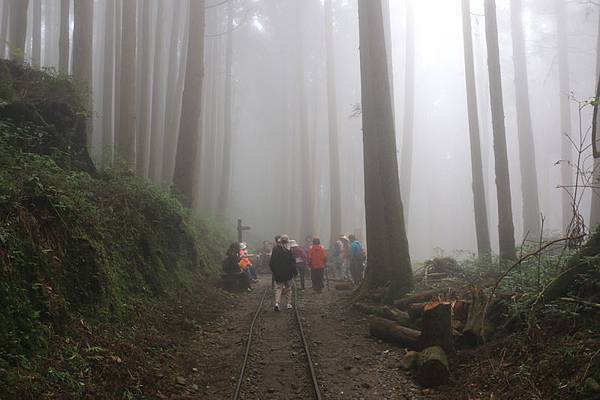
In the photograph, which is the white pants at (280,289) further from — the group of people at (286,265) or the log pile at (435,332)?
the log pile at (435,332)

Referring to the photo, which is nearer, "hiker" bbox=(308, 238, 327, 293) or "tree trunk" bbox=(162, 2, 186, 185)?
"hiker" bbox=(308, 238, 327, 293)

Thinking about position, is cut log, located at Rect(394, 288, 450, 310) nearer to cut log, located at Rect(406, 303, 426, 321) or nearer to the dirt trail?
cut log, located at Rect(406, 303, 426, 321)

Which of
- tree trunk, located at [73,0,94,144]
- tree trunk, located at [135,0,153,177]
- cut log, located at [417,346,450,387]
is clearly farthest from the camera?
tree trunk, located at [135,0,153,177]

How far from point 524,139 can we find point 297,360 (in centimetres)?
1902

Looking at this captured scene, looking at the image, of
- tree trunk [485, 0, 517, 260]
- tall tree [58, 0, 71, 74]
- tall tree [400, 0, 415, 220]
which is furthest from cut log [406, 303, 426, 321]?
tall tree [400, 0, 415, 220]

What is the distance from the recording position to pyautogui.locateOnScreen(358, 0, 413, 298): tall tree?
1014cm

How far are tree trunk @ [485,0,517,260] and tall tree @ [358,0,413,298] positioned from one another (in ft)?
12.3

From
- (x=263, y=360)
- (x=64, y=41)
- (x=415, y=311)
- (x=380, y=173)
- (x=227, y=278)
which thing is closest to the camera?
(x=263, y=360)

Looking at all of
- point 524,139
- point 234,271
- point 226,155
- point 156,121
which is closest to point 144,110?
point 156,121

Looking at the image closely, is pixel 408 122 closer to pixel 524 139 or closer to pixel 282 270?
pixel 524 139

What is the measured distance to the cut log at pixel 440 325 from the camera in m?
6.35

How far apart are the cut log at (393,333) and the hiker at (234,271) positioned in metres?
5.87

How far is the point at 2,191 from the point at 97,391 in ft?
8.28

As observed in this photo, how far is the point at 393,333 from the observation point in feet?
25.0
